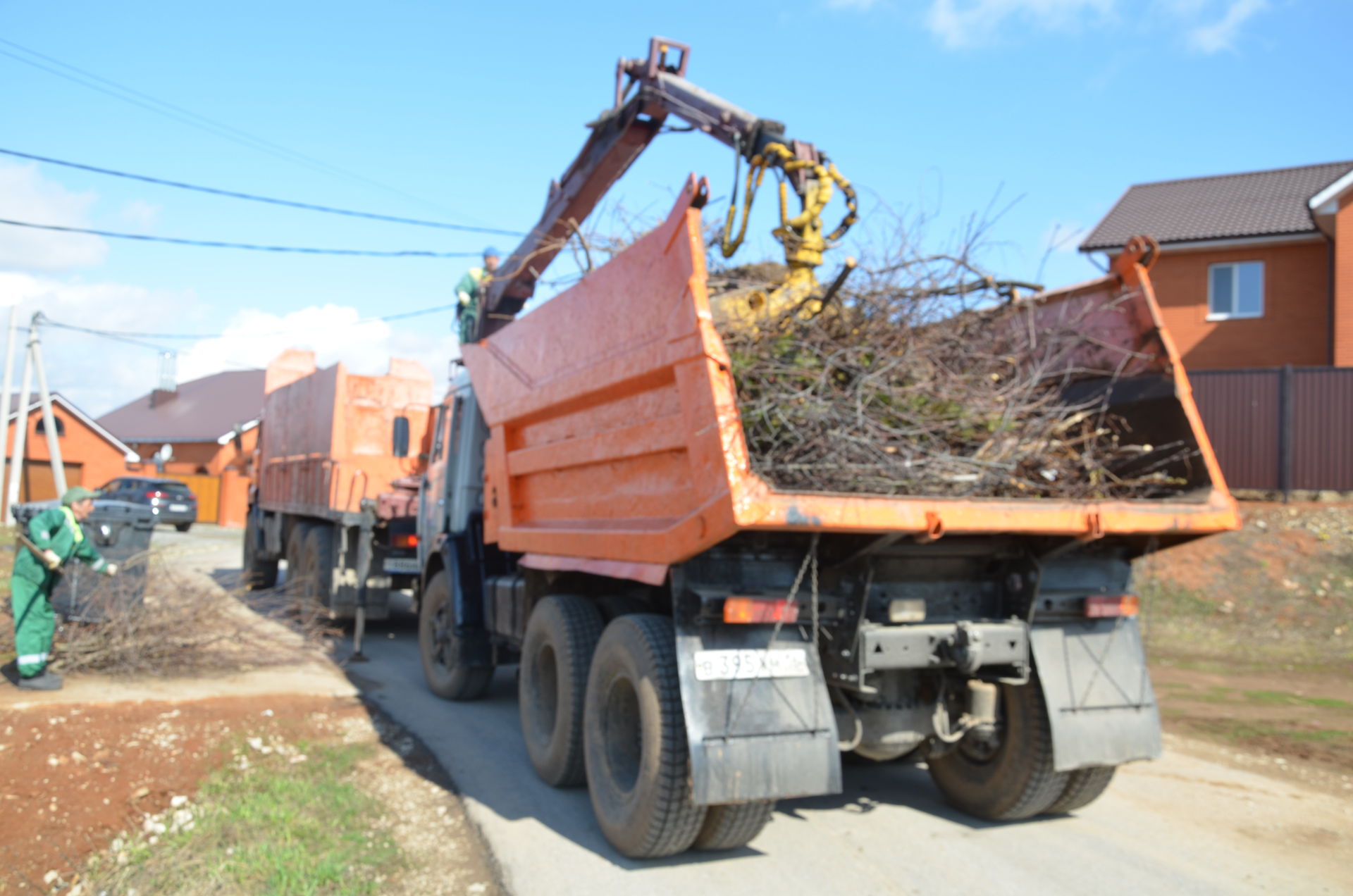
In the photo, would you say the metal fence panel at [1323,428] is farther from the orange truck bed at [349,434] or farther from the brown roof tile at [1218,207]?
the orange truck bed at [349,434]

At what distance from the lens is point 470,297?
916cm

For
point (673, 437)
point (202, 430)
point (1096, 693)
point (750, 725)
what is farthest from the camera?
point (202, 430)

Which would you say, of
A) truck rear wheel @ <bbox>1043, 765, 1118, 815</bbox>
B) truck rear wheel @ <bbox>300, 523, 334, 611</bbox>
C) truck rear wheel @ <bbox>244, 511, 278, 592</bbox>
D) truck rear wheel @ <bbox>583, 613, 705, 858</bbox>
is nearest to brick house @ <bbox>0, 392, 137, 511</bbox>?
truck rear wheel @ <bbox>244, 511, 278, 592</bbox>

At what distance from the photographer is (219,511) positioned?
3519 cm

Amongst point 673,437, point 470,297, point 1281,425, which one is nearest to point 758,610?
point 673,437

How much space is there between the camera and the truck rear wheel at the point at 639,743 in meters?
4.00

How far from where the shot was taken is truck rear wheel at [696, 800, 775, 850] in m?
4.05

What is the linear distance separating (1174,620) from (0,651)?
1082 cm

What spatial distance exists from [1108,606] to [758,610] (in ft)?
5.59

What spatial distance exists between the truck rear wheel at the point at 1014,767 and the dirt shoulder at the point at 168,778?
232 centimetres

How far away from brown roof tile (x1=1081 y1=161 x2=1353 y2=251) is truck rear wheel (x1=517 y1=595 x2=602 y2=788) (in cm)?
1814

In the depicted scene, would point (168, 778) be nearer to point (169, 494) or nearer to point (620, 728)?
point (620, 728)

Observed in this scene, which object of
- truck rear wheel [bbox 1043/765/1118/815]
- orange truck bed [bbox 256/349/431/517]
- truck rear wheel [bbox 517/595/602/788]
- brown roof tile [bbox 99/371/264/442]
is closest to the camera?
truck rear wheel [bbox 1043/765/1118/815]

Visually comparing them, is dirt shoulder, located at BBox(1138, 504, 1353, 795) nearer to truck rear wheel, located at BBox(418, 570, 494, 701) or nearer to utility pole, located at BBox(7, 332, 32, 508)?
truck rear wheel, located at BBox(418, 570, 494, 701)
